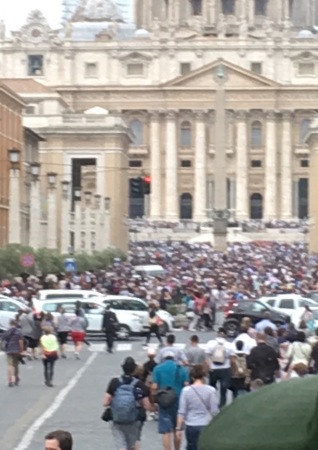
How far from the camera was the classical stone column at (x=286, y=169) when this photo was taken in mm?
132500

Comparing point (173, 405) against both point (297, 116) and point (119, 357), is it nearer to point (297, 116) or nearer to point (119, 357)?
point (119, 357)

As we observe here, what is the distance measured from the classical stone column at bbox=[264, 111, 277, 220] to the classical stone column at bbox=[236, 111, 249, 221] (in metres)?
1.59

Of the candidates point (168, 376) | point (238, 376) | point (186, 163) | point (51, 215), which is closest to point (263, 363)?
point (238, 376)

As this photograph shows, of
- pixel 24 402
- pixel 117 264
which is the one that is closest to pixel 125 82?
pixel 117 264

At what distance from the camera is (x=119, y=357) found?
31.0m

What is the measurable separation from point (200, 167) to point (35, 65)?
14.7m

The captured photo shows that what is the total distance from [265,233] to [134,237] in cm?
864

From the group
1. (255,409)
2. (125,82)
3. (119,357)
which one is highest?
(125,82)

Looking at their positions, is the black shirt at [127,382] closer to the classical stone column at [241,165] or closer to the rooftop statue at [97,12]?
the classical stone column at [241,165]

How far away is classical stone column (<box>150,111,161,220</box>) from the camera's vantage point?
133 meters

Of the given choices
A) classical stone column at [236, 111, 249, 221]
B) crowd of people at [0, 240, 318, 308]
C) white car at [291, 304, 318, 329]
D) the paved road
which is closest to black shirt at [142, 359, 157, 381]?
the paved road

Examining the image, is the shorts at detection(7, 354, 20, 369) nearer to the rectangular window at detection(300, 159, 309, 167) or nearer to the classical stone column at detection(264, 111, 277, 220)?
the classical stone column at detection(264, 111, 277, 220)

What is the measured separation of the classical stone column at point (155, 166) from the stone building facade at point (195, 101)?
76mm

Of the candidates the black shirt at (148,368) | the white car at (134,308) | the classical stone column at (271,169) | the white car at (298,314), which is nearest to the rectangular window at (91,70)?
the classical stone column at (271,169)
